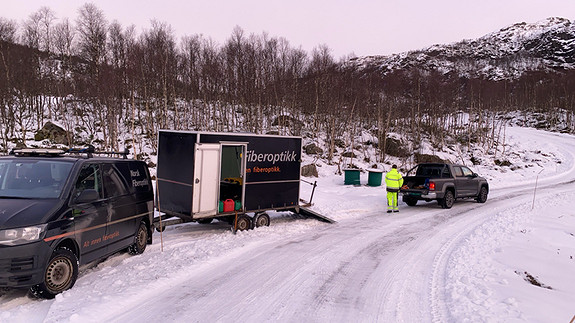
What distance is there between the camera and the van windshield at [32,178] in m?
5.24

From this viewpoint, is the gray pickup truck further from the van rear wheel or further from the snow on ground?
the van rear wheel

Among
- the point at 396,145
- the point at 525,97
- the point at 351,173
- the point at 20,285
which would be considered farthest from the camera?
the point at 525,97

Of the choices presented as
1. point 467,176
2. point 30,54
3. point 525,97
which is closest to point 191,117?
point 30,54

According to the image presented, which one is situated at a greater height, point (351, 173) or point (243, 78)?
point (243, 78)

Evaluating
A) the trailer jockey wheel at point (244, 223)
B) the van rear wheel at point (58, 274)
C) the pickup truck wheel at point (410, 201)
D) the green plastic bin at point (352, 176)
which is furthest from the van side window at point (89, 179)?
the green plastic bin at point (352, 176)

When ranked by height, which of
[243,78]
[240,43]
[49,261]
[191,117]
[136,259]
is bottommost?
[136,259]

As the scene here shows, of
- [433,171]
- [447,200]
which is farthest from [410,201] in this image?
[433,171]

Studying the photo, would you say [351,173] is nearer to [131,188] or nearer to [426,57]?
[131,188]

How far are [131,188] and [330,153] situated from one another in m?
26.4

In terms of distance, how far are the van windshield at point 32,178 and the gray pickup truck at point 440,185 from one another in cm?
1247

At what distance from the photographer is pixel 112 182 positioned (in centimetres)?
648

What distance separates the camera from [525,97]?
76.9m

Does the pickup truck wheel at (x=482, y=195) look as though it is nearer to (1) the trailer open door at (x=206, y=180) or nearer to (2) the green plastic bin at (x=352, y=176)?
(2) the green plastic bin at (x=352, y=176)

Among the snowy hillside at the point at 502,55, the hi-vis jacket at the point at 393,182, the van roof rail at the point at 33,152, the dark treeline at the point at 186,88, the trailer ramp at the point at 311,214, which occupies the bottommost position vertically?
the trailer ramp at the point at 311,214
